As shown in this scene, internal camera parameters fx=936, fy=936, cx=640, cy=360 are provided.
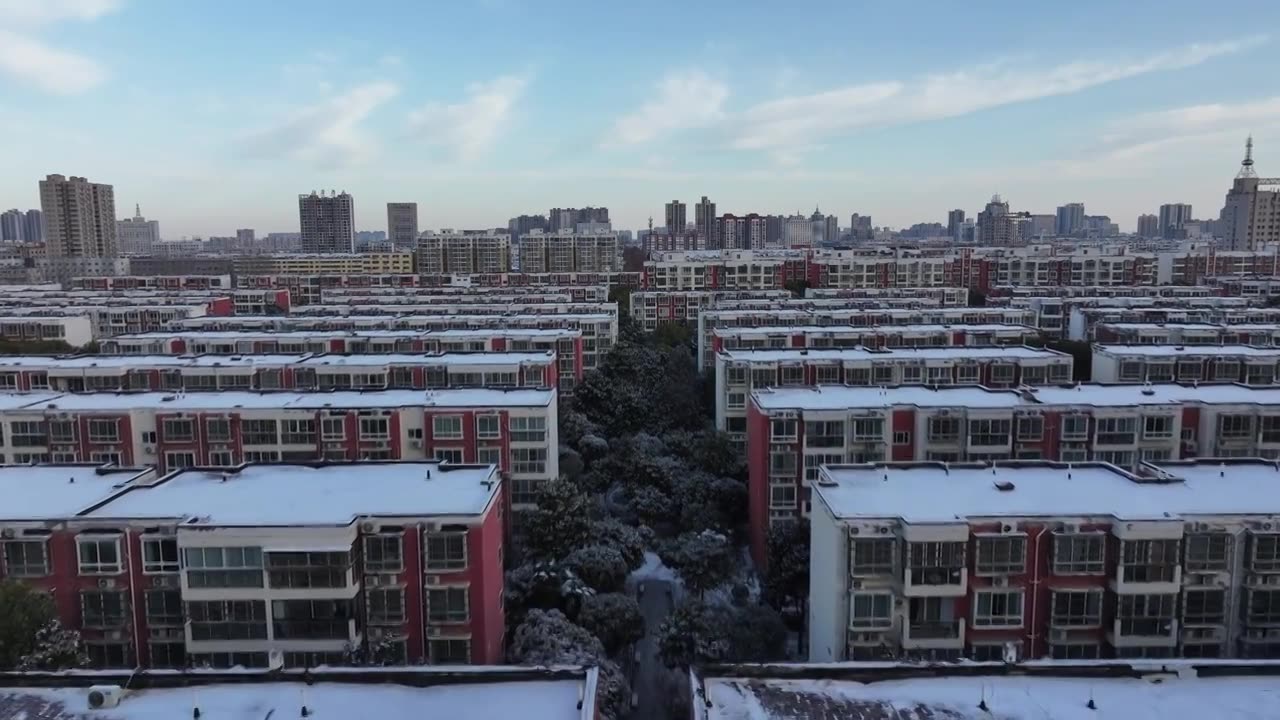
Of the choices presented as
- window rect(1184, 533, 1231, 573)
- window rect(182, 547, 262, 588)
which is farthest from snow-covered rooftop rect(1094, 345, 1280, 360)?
window rect(182, 547, 262, 588)

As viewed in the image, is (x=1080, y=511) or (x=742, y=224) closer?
(x=1080, y=511)

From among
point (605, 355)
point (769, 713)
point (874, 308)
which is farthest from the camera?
point (874, 308)

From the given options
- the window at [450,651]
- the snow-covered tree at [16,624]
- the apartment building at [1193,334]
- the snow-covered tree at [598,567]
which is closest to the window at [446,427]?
the snow-covered tree at [598,567]

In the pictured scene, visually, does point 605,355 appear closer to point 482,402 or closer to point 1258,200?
point 482,402

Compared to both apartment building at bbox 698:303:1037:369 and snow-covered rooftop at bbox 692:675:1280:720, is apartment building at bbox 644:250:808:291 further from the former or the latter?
snow-covered rooftop at bbox 692:675:1280:720

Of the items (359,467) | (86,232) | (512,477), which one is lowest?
(512,477)

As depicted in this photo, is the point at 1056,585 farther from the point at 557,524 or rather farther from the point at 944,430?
the point at 557,524

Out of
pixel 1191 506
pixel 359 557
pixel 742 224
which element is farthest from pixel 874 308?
pixel 742 224

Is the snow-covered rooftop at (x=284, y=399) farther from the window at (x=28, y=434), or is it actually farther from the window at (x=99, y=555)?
the window at (x=99, y=555)
